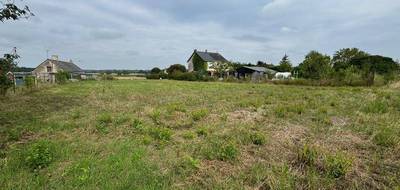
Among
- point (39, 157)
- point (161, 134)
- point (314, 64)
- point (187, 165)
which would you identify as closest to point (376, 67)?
point (314, 64)

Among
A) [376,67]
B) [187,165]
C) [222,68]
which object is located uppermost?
[222,68]

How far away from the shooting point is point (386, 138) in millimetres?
4332

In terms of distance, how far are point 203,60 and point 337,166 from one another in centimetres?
4665

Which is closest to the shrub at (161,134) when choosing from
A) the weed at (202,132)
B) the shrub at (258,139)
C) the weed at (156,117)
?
the weed at (202,132)

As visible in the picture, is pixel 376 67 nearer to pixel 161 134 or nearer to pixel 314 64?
pixel 314 64

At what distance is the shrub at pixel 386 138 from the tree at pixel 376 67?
17.7 m

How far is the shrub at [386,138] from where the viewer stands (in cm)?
420

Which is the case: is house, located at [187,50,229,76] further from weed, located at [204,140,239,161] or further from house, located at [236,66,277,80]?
weed, located at [204,140,239,161]

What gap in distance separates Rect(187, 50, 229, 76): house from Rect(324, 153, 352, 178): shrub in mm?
44086

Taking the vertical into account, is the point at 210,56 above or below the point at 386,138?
above

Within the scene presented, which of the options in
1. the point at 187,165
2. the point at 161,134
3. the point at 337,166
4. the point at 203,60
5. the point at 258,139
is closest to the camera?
the point at 337,166

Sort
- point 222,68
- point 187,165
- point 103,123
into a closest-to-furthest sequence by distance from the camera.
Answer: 1. point 187,165
2. point 103,123
3. point 222,68

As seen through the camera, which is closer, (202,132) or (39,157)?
(39,157)

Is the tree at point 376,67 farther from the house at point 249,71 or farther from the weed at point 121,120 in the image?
the weed at point 121,120
